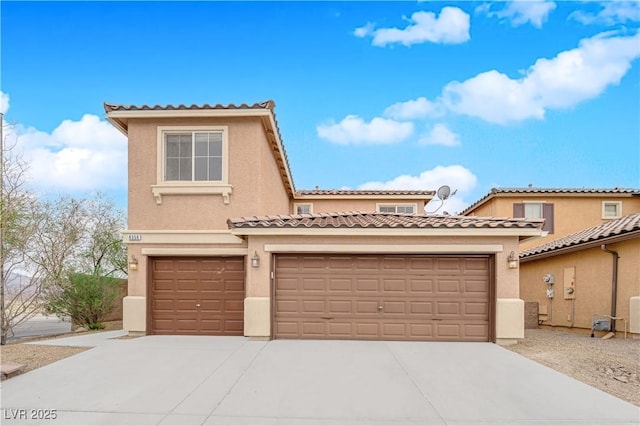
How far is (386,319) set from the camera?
10.4m

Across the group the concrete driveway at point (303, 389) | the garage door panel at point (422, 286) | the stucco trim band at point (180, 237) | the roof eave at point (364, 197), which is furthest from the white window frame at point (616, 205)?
the stucco trim band at point (180, 237)

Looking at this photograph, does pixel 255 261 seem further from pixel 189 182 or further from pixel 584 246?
pixel 584 246

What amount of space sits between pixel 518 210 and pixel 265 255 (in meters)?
15.8

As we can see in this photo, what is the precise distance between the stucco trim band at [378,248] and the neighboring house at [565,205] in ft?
39.4

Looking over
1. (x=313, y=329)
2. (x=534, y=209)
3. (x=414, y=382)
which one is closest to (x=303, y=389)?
(x=414, y=382)

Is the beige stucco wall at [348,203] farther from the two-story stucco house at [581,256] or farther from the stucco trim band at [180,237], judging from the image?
the stucco trim band at [180,237]

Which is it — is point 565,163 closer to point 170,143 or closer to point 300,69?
point 300,69

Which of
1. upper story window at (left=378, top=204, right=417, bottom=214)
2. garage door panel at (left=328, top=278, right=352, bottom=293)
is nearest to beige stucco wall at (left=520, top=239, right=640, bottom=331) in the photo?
upper story window at (left=378, top=204, right=417, bottom=214)

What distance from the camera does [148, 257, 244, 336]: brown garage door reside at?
36.4 ft

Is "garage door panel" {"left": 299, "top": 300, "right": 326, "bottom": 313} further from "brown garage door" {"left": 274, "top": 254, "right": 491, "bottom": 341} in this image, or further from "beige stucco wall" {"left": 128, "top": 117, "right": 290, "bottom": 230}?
"beige stucco wall" {"left": 128, "top": 117, "right": 290, "bottom": 230}

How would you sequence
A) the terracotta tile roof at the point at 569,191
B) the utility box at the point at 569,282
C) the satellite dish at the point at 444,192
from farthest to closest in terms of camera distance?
the terracotta tile roof at the point at 569,191
the satellite dish at the point at 444,192
the utility box at the point at 569,282

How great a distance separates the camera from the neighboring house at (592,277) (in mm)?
11109

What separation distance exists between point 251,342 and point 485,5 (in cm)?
1317

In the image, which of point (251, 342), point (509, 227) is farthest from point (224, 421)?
point (509, 227)
